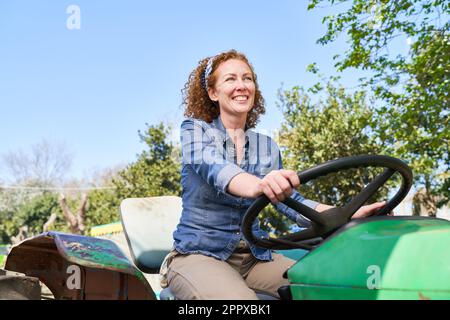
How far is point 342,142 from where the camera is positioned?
57.8 ft

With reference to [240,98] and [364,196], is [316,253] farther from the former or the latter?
[240,98]

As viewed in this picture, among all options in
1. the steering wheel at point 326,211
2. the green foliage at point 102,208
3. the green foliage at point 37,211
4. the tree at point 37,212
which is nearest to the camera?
the steering wheel at point 326,211

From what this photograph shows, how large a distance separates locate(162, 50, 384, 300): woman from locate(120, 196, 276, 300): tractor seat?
0.29 metres

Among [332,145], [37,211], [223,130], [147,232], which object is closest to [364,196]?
[223,130]

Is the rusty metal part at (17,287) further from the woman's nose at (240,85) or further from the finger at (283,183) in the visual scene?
the woman's nose at (240,85)

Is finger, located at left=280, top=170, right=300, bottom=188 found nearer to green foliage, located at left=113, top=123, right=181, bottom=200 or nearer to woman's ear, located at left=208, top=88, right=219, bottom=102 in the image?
woman's ear, located at left=208, top=88, right=219, bottom=102

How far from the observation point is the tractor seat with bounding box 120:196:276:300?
7.26ft

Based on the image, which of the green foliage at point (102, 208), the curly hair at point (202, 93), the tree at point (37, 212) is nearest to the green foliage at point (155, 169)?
the green foliage at point (102, 208)

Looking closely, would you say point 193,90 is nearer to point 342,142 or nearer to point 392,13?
point 392,13

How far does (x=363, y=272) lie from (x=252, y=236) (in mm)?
558

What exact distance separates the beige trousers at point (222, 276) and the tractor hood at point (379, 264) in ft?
0.81

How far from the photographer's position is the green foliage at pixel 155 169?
773 inches

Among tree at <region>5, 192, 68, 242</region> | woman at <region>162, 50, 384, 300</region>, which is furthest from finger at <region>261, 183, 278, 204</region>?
tree at <region>5, 192, 68, 242</region>
